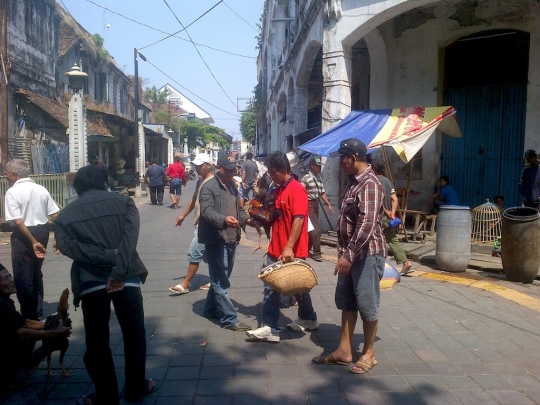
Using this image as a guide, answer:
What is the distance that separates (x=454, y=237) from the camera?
8.01m

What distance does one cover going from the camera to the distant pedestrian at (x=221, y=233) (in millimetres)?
5309

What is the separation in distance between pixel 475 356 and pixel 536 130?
7245 mm

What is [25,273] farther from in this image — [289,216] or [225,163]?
[289,216]

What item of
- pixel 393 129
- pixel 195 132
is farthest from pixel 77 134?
pixel 195 132

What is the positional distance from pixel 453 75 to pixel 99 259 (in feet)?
34.9

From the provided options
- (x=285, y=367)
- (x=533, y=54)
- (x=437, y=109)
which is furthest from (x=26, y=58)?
(x=285, y=367)

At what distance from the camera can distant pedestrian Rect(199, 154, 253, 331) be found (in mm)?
5309

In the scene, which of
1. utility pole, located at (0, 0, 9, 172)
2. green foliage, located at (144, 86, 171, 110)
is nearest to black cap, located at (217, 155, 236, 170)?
utility pole, located at (0, 0, 9, 172)

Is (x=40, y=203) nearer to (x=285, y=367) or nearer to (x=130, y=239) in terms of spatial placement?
(x=130, y=239)

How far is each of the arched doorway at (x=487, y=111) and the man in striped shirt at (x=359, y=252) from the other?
813 cm

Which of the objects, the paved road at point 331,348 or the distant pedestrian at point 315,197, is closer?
the paved road at point 331,348

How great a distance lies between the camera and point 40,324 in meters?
4.29

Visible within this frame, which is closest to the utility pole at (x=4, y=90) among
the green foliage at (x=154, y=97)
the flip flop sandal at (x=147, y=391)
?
the flip flop sandal at (x=147, y=391)

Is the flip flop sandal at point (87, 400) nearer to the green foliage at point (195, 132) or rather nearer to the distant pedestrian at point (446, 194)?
the distant pedestrian at point (446, 194)
